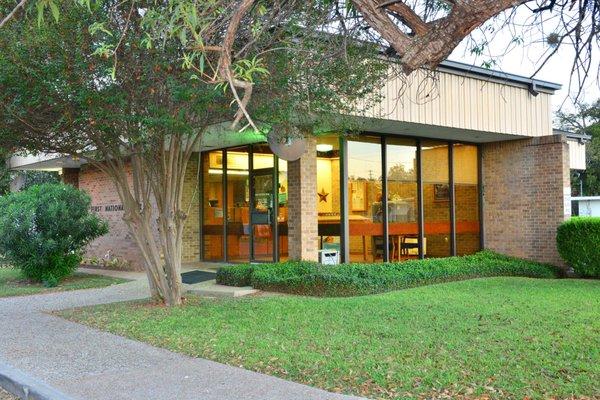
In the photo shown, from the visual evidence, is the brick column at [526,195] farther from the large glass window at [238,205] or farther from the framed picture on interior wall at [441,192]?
the large glass window at [238,205]

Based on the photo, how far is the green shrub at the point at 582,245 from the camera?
46.2ft

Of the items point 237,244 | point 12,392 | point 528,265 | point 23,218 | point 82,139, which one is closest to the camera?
point 12,392

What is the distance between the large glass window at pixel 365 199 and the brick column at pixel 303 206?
1.23 metres

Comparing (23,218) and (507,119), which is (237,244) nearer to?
(23,218)

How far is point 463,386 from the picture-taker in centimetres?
535

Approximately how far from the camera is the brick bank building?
13.8 m

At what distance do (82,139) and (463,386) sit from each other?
21.6 feet

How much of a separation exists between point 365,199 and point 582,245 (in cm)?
512

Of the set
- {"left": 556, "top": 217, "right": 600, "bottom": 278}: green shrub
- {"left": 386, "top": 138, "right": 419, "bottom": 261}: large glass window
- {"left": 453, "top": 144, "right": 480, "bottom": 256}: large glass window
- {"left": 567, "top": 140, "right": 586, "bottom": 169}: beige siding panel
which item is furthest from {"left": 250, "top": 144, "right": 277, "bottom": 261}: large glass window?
{"left": 567, "top": 140, "right": 586, "bottom": 169}: beige siding panel

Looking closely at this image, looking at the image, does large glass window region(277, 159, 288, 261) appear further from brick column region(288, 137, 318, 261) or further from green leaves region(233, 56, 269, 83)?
green leaves region(233, 56, 269, 83)

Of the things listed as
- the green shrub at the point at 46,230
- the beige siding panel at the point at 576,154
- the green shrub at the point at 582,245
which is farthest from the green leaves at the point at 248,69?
the beige siding panel at the point at 576,154

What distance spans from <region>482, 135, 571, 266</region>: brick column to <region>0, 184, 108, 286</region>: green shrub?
10412mm

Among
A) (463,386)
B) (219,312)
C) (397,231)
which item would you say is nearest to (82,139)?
(219,312)

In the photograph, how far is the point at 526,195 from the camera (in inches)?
635
